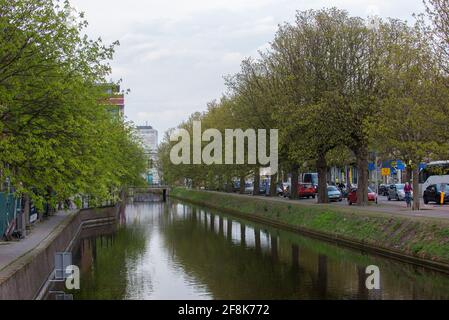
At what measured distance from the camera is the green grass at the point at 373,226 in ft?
85.9

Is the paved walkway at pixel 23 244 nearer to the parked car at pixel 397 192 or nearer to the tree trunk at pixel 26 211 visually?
the tree trunk at pixel 26 211

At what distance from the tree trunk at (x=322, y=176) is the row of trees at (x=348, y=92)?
84 mm

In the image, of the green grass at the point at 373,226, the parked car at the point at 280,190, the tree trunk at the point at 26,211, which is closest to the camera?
the green grass at the point at 373,226

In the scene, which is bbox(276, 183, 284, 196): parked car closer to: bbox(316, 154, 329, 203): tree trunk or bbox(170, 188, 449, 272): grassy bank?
bbox(170, 188, 449, 272): grassy bank

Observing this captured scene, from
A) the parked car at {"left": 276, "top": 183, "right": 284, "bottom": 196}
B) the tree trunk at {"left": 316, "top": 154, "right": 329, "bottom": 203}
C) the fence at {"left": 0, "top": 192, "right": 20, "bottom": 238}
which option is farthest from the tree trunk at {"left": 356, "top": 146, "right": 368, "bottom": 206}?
the parked car at {"left": 276, "top": 183, "right": 284, "bottom": 196}

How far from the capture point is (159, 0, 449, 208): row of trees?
32562mm

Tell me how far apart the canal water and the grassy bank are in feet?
2.72

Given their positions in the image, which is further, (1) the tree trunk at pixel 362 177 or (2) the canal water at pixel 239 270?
(1) the tree trunk at pixel 362 177

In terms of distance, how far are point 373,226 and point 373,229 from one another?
0.21 metres

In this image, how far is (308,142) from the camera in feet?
149

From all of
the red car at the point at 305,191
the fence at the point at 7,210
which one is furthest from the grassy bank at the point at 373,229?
the fence at the point at 7,210

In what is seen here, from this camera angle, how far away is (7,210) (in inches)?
1123
